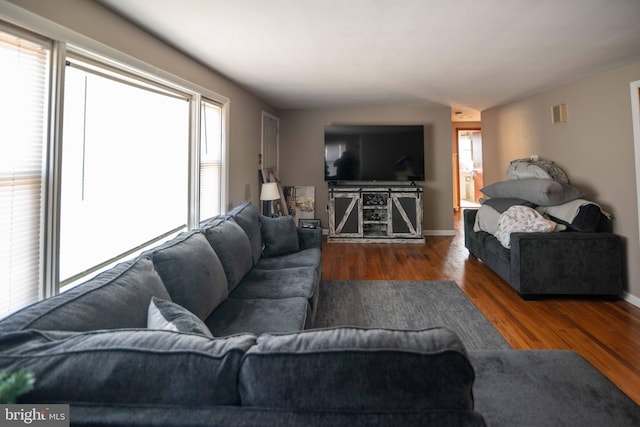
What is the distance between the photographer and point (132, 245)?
2354 mm

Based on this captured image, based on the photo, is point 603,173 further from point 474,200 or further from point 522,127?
point 474,200

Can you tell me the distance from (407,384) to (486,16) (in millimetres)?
2481

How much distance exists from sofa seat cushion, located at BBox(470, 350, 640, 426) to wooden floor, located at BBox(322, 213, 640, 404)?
17cm

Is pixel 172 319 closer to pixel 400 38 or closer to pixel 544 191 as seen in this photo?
pixel 400 38

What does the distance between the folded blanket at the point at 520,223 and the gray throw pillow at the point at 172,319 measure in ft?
10.7

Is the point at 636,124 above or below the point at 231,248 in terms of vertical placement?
above

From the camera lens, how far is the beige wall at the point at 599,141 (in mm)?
3029

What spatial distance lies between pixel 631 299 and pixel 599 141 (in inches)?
63.6

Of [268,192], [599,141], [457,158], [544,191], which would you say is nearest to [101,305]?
[268,192]

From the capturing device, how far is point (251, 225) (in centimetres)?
293

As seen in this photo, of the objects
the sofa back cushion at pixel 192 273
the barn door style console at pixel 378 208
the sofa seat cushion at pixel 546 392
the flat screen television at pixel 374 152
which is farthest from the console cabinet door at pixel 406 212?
the sofa back cushion at pixel 192 273

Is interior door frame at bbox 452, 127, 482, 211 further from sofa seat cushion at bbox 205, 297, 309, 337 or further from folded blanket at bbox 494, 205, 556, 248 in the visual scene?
sofa seat cushion at bbox 205, 297, 309, 337

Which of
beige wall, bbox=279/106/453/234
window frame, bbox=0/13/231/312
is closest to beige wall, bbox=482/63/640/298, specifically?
beige wall, bbox=279/106/453/234

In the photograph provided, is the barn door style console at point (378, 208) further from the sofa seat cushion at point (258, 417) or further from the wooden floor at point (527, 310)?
the sofa seat cushion at point (258, 417)
